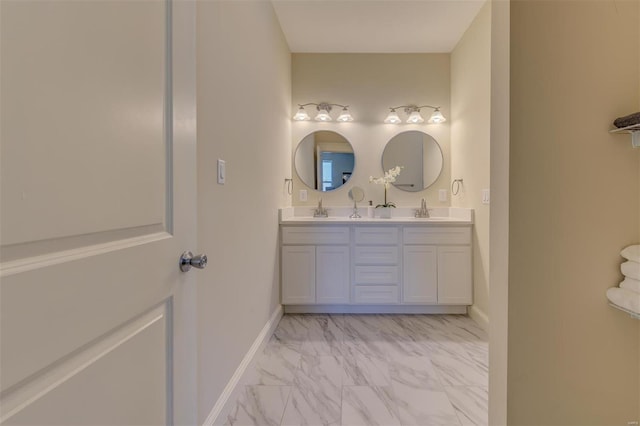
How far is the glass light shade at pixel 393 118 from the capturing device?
3258 millimetres

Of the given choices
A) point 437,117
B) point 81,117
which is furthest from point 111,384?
point 437,117

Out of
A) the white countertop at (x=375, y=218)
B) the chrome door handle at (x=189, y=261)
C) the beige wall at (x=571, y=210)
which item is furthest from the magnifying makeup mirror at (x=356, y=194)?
the chrome door handle at (x=189, y=261)

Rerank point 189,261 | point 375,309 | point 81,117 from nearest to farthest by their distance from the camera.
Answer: point 81,117
point 189,261
point 375,309

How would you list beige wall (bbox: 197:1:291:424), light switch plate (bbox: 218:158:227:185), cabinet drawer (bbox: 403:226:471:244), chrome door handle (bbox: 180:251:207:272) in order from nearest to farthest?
chrome door handle (bbox: 180:251:207:272), beige wall (bbox: 197:1:291:424), light switch plate (bbox: 218:158:227:185), cabinet drawer (bbox: 403:226:471:244)

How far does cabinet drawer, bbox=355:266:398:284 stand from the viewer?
280 cm

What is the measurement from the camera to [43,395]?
0.46m

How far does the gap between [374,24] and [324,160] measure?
1304 mm

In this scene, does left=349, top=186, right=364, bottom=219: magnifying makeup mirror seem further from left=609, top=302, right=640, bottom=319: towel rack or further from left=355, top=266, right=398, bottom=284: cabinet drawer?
left=609, top=302, right=640, bottom=319: towel rack

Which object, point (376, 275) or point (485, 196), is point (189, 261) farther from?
point (485, 196)

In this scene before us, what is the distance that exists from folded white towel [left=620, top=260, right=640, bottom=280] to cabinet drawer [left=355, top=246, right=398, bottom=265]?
1.87 meters

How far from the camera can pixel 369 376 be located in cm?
185

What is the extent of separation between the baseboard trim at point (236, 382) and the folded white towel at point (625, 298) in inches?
60.2

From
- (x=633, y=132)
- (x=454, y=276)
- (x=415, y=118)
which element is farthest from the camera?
(x=415, y=118)

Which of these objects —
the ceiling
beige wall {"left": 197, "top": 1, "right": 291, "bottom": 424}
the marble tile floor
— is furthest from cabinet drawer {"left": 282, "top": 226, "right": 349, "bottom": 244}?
the ceiling
